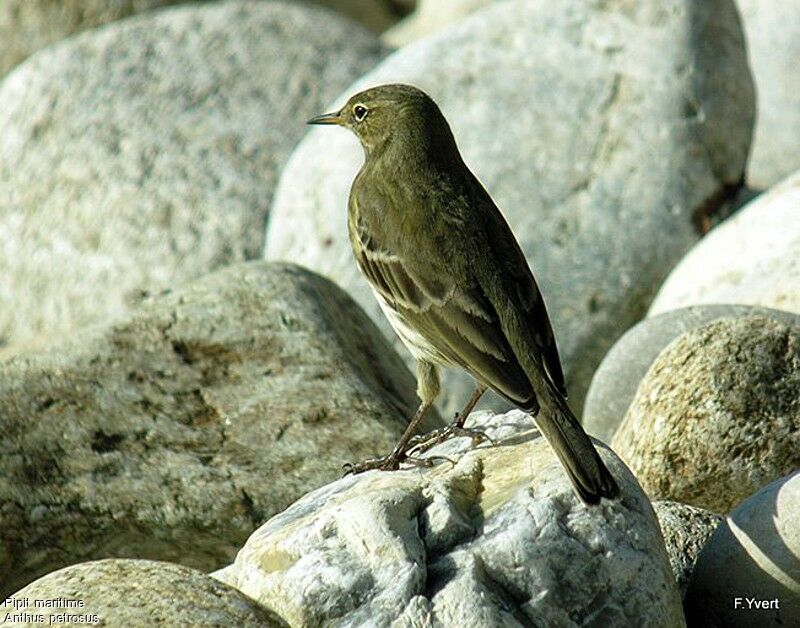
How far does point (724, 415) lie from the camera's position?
6.09 metres

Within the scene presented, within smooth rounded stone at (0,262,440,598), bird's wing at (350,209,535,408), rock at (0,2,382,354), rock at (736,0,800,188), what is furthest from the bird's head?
rock at (736,0,800,188)

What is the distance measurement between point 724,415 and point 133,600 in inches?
102

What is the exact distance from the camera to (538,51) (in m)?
9.36

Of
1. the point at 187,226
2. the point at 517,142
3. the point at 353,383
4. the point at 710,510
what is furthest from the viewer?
the point at 187,226

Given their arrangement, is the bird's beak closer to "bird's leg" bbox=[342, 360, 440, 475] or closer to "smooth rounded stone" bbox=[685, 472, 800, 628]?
"bird's leg" bbox=[342, 360, 440, 475]

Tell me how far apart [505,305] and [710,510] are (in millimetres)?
1266

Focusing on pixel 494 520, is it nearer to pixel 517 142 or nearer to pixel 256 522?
pixel 256 522

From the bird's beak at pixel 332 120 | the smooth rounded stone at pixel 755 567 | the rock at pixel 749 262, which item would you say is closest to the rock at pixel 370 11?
the rock at pixel 749 262

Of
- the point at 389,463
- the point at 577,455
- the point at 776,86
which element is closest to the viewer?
the point at 577,455

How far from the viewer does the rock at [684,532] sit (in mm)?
5602

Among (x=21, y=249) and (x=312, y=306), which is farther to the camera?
(x=21, y=249)

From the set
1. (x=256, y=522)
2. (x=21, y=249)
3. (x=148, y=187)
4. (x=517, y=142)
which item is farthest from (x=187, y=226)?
(x=256, y=522)

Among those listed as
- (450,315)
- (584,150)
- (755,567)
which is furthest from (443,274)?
(584,150)

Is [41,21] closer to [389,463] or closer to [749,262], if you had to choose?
[749,262]
